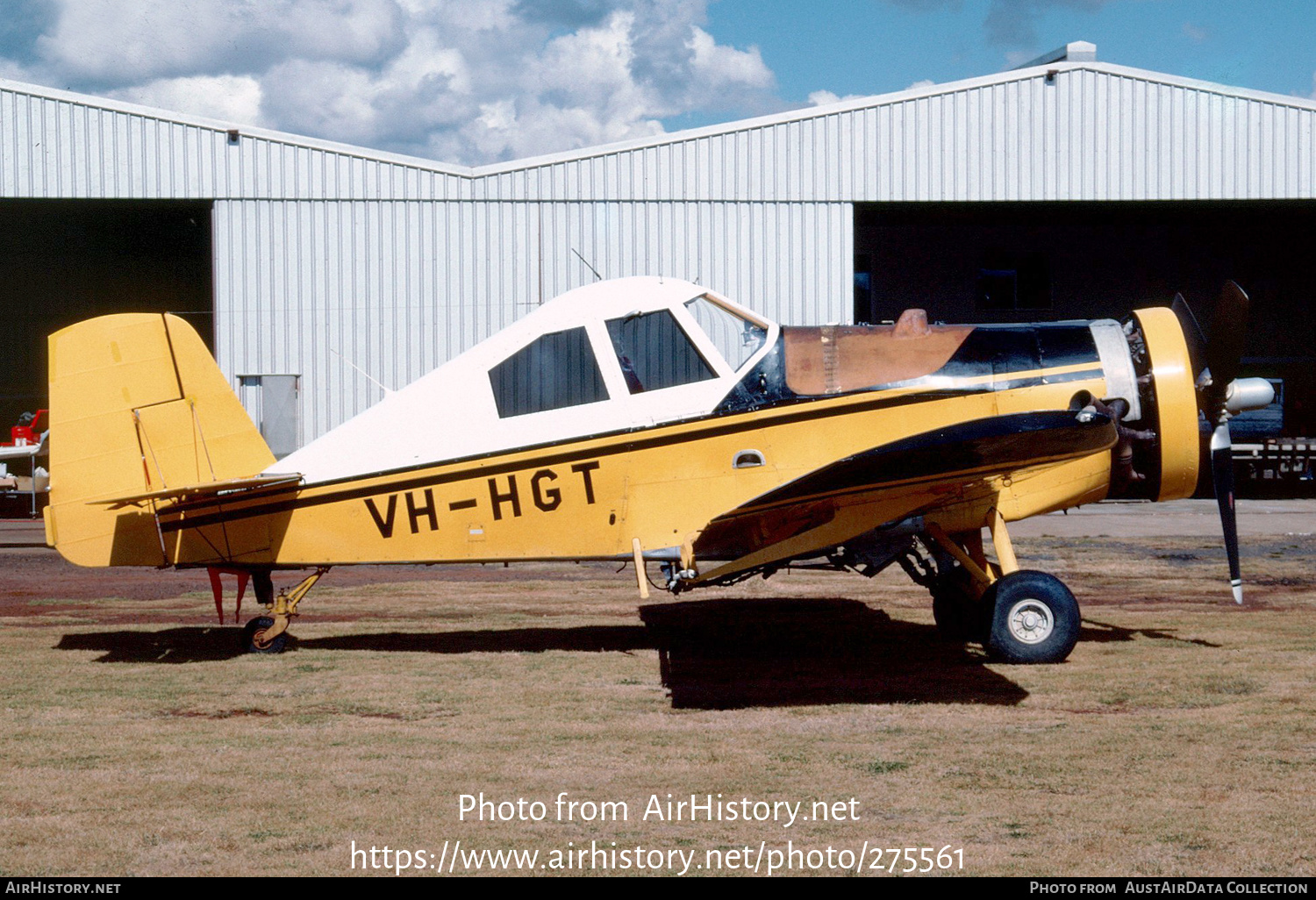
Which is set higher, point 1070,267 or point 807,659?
point 1070,267

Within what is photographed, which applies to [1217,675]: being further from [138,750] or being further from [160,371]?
[160,371]

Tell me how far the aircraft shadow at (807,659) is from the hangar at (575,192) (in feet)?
41.6

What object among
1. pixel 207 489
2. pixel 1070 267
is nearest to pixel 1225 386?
pixel 207 489

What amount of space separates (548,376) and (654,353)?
2.51ft

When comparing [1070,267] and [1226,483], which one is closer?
[1226,483]

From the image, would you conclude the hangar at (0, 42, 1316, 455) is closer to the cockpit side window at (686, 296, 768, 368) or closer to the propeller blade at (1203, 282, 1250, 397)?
the cockpit side window at (686, 296, 768, 368)

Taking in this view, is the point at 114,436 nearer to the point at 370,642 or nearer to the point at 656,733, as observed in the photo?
the point at 370,642

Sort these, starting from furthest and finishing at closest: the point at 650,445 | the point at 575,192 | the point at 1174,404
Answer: the point at 575,192 → the point at 650,445 → the point at 1174,404

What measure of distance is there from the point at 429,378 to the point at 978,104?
1854cm

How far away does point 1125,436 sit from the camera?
805 centimetres

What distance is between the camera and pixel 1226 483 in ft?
28.4

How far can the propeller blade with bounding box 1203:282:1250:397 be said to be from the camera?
324 inches

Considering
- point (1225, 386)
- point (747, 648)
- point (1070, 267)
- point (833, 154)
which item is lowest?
point (747, 648)

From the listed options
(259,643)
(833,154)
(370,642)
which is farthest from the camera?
(833,154)
